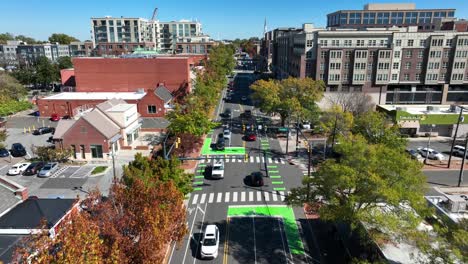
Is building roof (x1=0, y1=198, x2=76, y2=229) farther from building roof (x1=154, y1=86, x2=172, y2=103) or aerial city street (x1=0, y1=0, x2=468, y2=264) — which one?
building roof (x1=154, y1=86, x2=172, y2=103)

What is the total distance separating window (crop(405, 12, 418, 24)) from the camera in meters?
116

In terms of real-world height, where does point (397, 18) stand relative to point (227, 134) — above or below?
above

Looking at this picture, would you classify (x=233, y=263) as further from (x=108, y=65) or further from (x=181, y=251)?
(x=108, y=65)

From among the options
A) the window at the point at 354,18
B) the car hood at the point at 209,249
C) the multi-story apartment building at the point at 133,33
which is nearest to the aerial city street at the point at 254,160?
the car hood at the point at 209,249

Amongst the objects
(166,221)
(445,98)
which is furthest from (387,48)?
(166,221)

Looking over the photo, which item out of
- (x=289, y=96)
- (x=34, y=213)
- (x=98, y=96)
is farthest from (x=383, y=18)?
(x=34, y=213)

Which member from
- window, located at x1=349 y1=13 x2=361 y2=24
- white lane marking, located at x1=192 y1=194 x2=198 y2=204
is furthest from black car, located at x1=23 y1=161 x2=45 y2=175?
window, located at x1=349 y1=13 x2=361 y2=24

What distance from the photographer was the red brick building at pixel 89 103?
67875mm

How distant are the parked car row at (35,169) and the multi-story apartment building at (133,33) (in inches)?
3500

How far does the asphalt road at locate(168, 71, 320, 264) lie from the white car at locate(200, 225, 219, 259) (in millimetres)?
573

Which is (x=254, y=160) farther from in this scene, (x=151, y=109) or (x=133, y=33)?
(x=133, y=33)

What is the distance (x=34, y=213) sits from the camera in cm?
2480

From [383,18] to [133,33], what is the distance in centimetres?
10949

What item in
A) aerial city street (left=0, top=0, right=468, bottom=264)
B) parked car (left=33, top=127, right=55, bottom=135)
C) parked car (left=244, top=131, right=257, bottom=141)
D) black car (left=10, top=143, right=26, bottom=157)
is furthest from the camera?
parked car (left=33, top=127, right=55, bottom=135)
